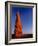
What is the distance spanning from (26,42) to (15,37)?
185 millimetres

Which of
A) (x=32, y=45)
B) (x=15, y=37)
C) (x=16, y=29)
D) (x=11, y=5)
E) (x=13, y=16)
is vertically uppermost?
(x=11, y=5)

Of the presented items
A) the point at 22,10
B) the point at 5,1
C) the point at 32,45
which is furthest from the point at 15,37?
the point at 5,1

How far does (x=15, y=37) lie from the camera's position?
162 cm

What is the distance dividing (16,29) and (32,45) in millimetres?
357

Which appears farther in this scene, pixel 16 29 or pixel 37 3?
pixel 37 3

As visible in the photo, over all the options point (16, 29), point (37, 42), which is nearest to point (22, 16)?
point (16, 29)

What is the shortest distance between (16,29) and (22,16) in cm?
21

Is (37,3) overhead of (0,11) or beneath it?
overhead

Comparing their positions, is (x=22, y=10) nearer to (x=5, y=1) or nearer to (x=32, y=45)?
(x=5, y=1)

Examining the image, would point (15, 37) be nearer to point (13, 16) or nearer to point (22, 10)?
point (13, 16)

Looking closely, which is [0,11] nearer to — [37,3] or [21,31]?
[21,31]

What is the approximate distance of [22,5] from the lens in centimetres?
165

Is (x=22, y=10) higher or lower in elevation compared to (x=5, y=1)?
lower

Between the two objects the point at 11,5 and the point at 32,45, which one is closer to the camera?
the point at 11,5
